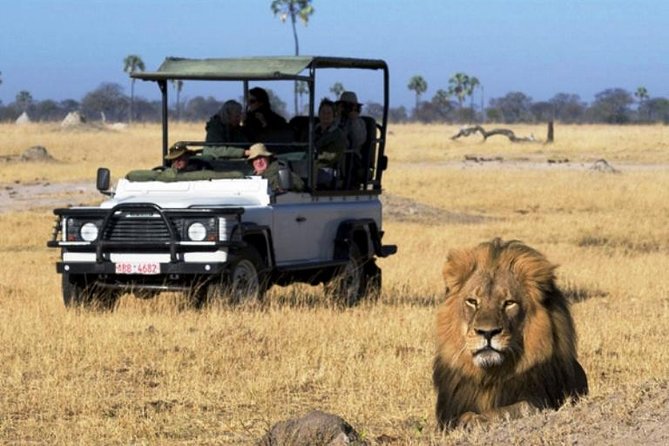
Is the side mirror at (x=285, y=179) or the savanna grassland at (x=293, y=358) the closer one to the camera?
the savanna grassland at (x=293, y=358)

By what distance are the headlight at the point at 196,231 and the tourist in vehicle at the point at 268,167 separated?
105 centimetres

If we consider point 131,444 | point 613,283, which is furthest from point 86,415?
point 613,283

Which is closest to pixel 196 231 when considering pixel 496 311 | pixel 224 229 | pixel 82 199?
pixel 224 229

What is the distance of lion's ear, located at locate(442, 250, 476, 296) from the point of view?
21.0ft

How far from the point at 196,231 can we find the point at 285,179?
1124mm

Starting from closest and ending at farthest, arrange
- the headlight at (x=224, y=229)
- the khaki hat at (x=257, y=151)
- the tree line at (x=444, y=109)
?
1. the headlight at (x=224, y=229)
2. the khaki hat at (x=257, y=151)
3. the tree line at (x=444, y=109)

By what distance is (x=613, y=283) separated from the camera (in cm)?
1526

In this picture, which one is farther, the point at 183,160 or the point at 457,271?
the point at 183,160

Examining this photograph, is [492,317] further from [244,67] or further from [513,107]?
[513,107]

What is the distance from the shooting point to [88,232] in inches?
489

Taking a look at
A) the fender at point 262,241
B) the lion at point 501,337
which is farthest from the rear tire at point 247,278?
the lion at point 501,337

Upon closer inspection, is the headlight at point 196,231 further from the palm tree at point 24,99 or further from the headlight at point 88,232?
the palm tree at point 24,99

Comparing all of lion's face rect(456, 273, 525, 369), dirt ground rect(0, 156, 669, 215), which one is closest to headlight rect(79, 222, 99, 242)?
lion's face rect(456, 273, 525, 369)

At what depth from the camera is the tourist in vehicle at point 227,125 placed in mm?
13820
